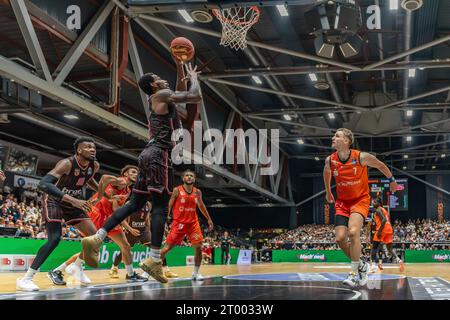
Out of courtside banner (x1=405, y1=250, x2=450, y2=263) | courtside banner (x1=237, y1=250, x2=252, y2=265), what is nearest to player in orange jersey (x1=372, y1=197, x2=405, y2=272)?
courtside banner (x1=237, y1=250, x2=252, y2=265)

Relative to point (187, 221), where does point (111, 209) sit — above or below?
above

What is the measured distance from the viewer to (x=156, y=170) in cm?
628

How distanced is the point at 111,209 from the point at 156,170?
5107mm

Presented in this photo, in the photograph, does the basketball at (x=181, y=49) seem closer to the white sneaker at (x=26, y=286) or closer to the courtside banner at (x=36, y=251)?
the white sneaker at (x=26, y=286)

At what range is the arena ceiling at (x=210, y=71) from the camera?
14.8 meters

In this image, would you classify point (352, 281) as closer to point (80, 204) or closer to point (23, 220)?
point (80, 204)

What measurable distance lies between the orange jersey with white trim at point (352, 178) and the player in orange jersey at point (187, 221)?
3.01 metres

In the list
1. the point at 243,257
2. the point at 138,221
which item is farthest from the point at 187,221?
the point at 243,257

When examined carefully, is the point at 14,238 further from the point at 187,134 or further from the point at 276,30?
the point at 276,30

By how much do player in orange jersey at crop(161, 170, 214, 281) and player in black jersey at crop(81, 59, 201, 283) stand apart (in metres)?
3.63

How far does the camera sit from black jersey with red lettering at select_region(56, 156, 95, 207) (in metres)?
7.37

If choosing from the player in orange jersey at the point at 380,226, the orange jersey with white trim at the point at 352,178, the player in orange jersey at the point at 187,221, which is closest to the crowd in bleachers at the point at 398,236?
the player in orange jersey at the point at 380,226

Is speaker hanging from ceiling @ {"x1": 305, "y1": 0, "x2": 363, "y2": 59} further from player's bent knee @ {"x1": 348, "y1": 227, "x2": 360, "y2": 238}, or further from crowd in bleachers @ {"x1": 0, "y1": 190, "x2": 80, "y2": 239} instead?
crowd in bleachers @ {"x1": 0, "y1": 190, "x2": 80, "y2": 239}

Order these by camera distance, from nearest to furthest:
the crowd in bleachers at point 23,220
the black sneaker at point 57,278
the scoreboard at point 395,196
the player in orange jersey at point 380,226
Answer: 1. the black sneaker at point 57,278
2. the player in orange jersey at point 380,226
3. the crowd in bleachers at point 23,220
4. the scoreboard at point 395,196
